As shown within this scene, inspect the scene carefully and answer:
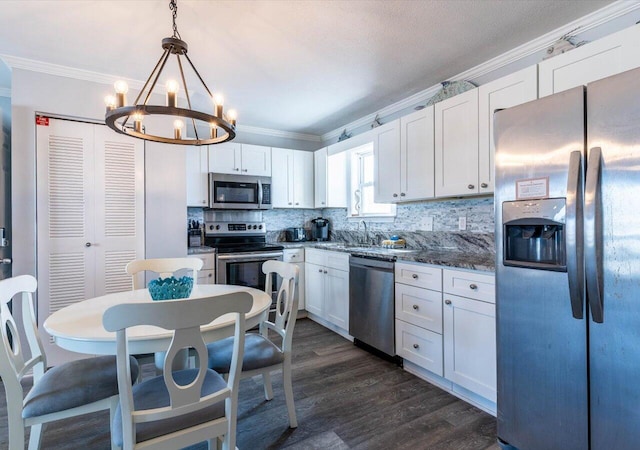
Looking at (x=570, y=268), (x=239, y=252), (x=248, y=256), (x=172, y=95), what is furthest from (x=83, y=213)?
(x=570, y=268)

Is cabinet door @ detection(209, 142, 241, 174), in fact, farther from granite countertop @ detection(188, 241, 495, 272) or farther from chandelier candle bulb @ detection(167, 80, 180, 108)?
chandelier candle bulb @ detection(167, 80, 180, 108)

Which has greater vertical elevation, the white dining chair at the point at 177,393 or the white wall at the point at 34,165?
the white wall at the point at 34,165

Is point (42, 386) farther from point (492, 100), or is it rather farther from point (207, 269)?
point (492, 100)

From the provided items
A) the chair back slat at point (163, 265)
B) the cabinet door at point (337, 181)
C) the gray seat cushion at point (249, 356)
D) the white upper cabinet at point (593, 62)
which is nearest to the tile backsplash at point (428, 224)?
the cabinet door at point (337, 181)

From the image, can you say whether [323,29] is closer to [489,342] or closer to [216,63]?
[216,63]

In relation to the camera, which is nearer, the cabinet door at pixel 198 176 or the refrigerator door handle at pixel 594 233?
the refrigerator door handle at pixel 594 233

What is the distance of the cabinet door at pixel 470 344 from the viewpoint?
1955 millimetres

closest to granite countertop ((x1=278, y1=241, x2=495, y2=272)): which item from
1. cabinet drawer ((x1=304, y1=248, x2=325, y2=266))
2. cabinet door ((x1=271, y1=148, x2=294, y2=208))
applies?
cabinet drawer ((x1=304, y1=248, x2=325, y2=266))

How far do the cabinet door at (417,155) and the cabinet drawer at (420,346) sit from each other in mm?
1103

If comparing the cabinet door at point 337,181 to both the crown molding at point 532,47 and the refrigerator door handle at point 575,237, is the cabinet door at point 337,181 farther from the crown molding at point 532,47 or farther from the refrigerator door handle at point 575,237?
the refrigerator door handle at point 575,237

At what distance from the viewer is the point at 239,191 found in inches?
155

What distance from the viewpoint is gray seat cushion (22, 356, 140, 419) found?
1.33 meters

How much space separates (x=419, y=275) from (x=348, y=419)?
108 cm

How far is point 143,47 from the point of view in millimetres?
2400
